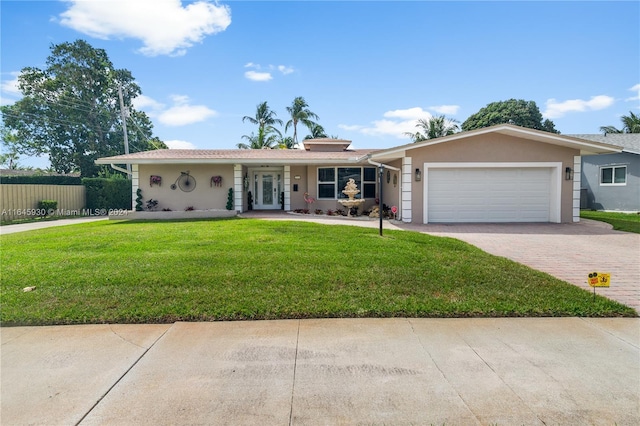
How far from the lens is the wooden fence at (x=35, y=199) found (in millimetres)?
16125

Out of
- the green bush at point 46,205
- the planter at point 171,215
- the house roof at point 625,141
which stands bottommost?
the planter at point 171,215

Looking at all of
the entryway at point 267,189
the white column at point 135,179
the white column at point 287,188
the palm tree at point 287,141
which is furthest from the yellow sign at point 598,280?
the palm tree at point 287,141

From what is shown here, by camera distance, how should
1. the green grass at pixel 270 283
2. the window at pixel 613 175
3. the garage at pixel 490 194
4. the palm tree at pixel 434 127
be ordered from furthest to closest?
the palm tree at pixel 434 127 → the window at pixel 613 175 → the garage at pixel 490 194 → the green grass at pixel 270 283

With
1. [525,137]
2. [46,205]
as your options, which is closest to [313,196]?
[525,137]

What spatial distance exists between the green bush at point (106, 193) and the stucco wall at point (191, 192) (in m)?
5.82

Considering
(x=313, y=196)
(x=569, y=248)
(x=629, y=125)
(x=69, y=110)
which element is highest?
(x=69, y=110)

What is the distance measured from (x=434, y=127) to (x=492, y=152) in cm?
1704

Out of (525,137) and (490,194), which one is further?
(490,194)

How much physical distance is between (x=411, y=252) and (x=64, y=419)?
225 inches

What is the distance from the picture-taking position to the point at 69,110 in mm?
29438

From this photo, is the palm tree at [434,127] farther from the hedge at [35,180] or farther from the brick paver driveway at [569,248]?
the hedge at [35,180]

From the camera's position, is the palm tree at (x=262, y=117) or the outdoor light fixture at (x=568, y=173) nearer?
the outdoor light fixture at (x=568, y=173)

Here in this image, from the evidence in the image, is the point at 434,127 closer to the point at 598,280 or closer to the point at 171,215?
the point at 171,215

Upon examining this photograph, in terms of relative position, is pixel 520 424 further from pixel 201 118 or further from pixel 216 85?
pixel 201 118
